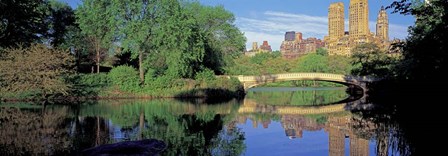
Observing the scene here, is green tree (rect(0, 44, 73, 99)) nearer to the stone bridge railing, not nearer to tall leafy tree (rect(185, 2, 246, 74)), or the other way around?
tall leafy tree (rect(185, 2, 246, 74))

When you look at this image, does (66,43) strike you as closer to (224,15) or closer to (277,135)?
(224,15)

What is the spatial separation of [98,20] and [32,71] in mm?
7220

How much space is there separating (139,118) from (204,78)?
15.5 m

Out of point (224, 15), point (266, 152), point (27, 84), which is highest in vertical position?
point (224, 15)

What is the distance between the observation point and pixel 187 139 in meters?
11.8

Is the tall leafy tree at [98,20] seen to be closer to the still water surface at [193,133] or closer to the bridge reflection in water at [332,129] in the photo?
the still water surface at [193,133]

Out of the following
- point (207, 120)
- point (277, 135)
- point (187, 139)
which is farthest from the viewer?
point (207, 120)

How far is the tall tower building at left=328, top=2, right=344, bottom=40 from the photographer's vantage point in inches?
6096

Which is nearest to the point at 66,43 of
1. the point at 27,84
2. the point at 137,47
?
the point at 137,47

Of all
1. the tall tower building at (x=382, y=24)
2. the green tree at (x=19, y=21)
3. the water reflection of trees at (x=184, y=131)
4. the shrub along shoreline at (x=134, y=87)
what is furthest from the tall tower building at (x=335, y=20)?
the water reflection of trees at (x=184, y=131)

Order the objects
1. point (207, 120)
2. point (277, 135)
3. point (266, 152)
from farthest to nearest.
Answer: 1. point (207, 120)
2. point (277, 135)
3. point (266, 152)

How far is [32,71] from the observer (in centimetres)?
2502

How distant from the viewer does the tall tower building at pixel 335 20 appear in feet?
508

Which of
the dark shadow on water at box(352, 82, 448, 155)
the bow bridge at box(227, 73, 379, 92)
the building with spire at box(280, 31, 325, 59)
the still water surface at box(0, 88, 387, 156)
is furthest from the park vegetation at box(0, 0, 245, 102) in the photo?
the building with spire at box(280, 31, 325, 59)
